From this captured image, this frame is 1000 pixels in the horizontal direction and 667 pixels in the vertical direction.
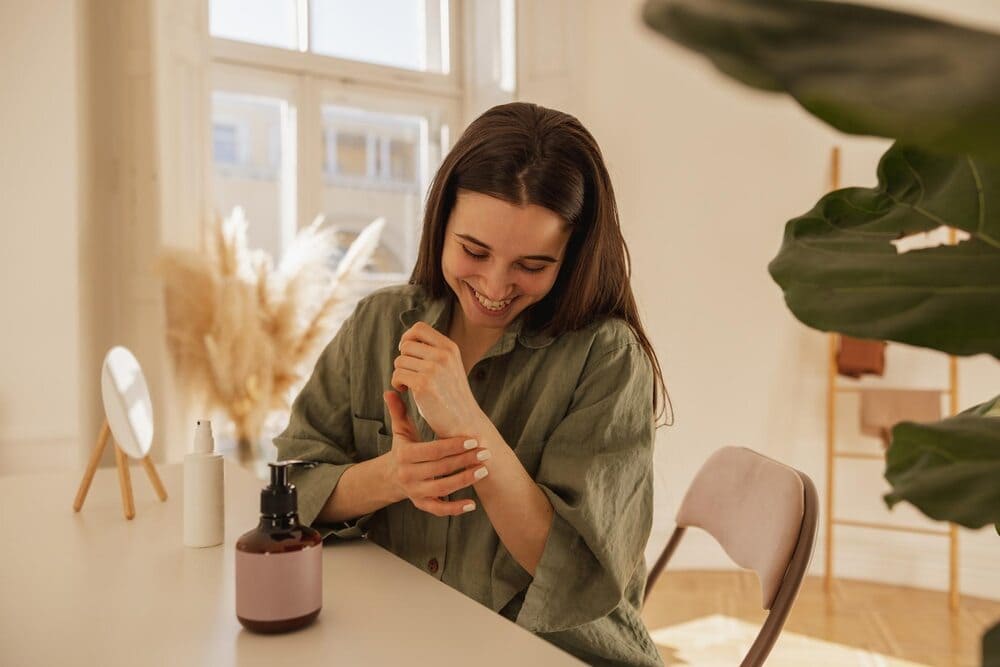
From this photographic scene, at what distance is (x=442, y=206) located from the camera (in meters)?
1.20

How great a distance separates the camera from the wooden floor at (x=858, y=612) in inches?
105

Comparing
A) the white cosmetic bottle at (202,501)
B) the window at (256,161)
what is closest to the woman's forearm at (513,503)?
the white cosmetic bottle at (202,501)

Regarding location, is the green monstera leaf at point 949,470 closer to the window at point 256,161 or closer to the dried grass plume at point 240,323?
the dried grass plume at point 240,323

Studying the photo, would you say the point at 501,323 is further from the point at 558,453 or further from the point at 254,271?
the point at 254,271

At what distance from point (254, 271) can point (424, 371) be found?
7.06 ft

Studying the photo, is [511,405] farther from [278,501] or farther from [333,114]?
[333,114]

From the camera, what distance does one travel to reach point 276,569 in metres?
0.72

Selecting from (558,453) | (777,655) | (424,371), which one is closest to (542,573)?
(558,453)

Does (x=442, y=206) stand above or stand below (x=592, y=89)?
below

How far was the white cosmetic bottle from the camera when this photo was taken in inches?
40.4

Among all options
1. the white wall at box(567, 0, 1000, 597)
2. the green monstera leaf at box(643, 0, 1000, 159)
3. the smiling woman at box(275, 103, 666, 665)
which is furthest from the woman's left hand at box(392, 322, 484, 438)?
the white wall at box(567, 0, 1000, 597)

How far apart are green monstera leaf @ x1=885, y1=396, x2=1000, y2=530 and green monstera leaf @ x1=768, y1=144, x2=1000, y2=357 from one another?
0.10 feet

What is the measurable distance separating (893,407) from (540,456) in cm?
246

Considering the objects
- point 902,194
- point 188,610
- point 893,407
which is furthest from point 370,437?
point 893,407
